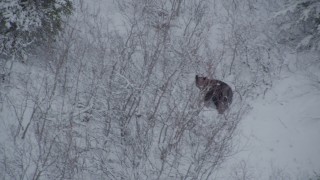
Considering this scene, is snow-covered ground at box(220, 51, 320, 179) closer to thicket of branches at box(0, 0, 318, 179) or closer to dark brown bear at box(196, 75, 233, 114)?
thicket of branches at box(0, 0, 318, 179)

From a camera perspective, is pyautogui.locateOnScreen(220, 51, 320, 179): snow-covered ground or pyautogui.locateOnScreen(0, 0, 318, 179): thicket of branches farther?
pyautogui.locateOnScreen(220, 51, 320, 179): snow-covered ground

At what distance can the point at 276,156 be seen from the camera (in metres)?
10.4

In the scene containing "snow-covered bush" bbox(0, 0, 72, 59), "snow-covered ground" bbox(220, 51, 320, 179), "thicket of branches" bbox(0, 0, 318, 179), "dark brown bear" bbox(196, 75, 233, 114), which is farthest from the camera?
"dark brown bear" bbox(196, 75, 233, 114)

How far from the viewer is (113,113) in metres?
9.15

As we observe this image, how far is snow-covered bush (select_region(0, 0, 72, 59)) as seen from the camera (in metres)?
9.08

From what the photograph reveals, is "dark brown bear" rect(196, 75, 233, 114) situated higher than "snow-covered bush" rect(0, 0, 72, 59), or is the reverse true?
"snow-covered bush" rect(0, 0, 72, 59)

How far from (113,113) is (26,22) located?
11.9ft

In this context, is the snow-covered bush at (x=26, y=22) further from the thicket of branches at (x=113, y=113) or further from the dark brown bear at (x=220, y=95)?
the dark brown bear at (x=220, y=95)

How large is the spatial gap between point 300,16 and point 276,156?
5433 mm

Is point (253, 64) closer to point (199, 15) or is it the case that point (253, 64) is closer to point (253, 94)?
point (253, 94)

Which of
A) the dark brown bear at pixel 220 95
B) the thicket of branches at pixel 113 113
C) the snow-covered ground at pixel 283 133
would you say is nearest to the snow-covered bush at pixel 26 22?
the thicket of branches at pixel 113 113

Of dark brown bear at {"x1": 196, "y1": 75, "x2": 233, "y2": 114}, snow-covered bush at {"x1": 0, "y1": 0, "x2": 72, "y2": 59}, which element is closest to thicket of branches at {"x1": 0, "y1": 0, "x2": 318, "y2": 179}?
dark brown bear at {"x1": 196, "y1": 75, "x2": 233, "y2": 114}

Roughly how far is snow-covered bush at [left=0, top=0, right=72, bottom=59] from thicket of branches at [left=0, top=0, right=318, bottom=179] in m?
0.54

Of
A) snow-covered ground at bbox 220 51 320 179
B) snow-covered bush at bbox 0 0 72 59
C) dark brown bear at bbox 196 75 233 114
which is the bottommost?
snow-covered ground at bbox 220 51 320 179
